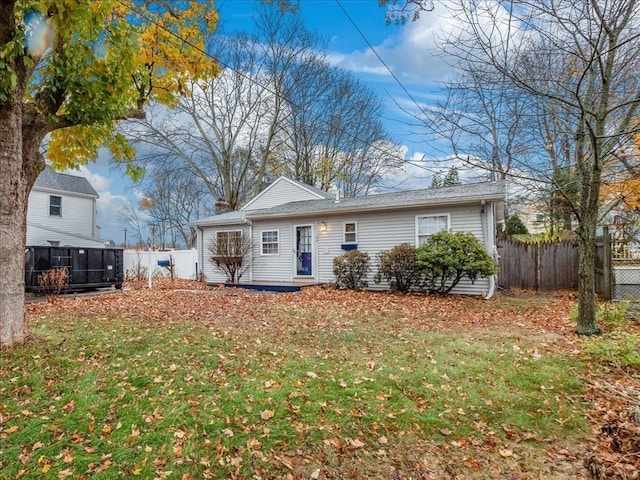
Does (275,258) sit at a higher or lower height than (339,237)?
lower

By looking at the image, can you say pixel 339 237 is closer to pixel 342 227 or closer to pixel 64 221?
pixel 342 227

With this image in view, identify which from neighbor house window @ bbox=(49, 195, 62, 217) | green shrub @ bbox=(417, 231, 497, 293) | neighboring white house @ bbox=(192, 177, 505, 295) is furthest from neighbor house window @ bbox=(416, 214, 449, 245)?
neighbor house window @ bbox=(49, 195, 62, 217)

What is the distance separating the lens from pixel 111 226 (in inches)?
1106

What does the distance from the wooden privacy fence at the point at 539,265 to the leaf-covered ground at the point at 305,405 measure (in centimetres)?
708

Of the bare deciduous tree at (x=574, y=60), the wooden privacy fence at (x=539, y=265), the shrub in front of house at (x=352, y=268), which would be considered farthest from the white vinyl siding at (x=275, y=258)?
the bare deciduous tree at (x=574, y=60)

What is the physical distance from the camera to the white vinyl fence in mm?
18025

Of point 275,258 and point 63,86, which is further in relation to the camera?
point 275,258

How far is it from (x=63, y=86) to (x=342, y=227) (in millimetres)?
9115

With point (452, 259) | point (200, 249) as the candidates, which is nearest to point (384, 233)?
point (452, 259)

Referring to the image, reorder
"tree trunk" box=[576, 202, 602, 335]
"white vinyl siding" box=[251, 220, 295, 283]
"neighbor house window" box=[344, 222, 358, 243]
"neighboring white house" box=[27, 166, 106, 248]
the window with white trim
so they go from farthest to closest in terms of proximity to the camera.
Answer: "neighboring white house" box=[27, 166, 106, 248] → the window with white trim → "white vinyl siding" box=[251, 220, 295, 283] → "neighbor house window" box=[344, 222, 358, 243] → "tree trunk" box=[576, 202, 602, 335]

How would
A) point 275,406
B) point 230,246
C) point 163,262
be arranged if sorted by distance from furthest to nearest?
point 163,262
point 230,246
point 275,406

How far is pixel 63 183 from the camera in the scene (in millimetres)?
20844

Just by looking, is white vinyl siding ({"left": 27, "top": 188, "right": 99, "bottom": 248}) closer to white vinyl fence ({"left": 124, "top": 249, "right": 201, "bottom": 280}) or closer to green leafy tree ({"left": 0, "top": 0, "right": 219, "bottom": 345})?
white vinyl fence ({"left": 124, "top": 249, "right": 201, "bottom": 280})

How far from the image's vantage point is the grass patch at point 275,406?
2.75m
